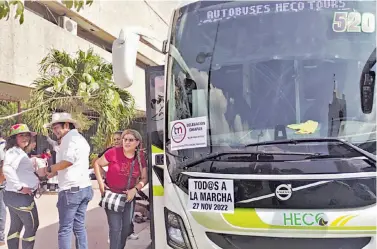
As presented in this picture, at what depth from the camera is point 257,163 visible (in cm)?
285

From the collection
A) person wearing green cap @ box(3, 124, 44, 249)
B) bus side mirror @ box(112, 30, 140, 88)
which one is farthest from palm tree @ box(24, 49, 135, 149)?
bus side mirror @ box(112, 30, 140, 88)

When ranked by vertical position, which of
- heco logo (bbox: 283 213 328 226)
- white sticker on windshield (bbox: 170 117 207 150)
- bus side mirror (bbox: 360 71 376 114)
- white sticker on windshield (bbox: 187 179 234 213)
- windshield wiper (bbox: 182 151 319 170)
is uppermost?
bus side mirror (bbox: 360 71 376 114)

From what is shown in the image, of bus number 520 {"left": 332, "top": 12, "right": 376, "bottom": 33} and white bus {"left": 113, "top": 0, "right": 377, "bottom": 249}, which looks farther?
bus number 520 {"left": 332, "top": 12, "right": 376, "bottom": 33}

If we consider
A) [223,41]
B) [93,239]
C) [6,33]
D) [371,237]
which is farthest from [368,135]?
[6,33]

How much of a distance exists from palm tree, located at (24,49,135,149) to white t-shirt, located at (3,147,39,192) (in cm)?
750

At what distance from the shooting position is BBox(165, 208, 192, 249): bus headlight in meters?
3.05

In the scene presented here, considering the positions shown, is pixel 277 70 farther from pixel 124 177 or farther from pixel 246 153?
pixel 124 177

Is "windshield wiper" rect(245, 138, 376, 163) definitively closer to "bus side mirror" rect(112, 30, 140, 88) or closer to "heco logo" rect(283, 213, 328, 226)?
"heco logo" rect(283, 213, 328, 226)

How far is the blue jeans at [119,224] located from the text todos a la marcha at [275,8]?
112 inches

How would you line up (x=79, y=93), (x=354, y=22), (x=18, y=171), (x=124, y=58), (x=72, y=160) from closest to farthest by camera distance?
(x=354, y=22) < (x=124, y=58) < (x=72, y=160) < (x=18, y=171) < (x=79, y=93)

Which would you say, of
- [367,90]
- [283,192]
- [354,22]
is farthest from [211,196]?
[354,22]

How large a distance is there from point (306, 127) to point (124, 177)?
2915mm

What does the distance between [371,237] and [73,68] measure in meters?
13.0

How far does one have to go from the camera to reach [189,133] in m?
3.17
